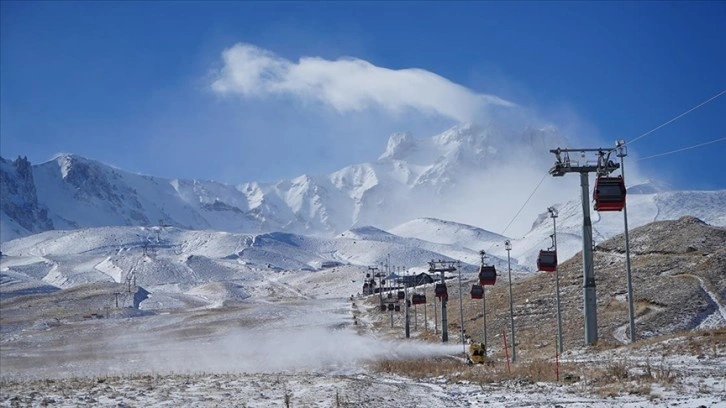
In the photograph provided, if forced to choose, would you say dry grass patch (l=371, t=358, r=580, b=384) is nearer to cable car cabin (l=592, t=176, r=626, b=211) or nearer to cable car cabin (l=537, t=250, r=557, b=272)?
cable car cabin (l=592, t=176, r=626, b=211)

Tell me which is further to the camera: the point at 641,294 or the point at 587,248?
the point at 641,294

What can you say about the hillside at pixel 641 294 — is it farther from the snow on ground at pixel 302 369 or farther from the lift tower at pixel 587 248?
the snow on ground at pixel 302 369

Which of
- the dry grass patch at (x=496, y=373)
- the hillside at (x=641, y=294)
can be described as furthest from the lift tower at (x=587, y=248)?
the dry grass patch at (x=496, y=373)

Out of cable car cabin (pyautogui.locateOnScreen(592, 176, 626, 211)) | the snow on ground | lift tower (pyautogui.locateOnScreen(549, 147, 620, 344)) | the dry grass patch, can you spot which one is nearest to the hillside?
lift tower (pyautogui.locateOnScreen(549, 147, 620, 344))

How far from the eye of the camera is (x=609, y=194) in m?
32.8

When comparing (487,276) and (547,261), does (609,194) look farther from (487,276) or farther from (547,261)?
(487,276)

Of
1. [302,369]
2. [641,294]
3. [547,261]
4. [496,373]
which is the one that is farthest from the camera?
[641,294]

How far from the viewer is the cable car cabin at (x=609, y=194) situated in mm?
32719

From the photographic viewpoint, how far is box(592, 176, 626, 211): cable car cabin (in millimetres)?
32719

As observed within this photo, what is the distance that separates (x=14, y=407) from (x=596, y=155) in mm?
27235

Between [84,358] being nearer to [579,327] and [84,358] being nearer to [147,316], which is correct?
[579,327]

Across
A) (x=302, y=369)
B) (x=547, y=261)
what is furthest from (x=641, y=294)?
(x=302, y=369)

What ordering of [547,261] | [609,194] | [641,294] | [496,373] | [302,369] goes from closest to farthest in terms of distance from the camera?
[496,373] → [609,194] → [302,369] → [547,261] → [641,294]

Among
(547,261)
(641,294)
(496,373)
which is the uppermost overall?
(547,261)
